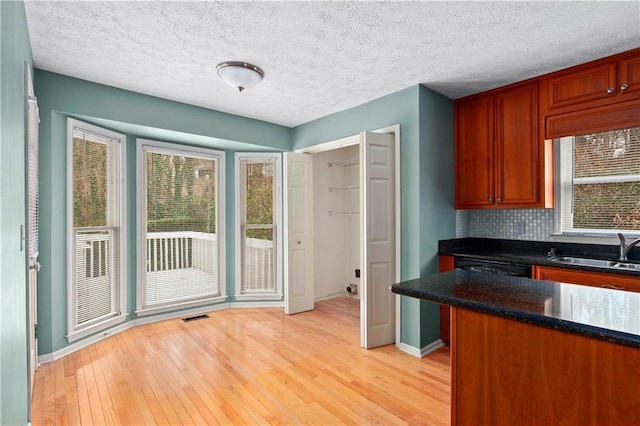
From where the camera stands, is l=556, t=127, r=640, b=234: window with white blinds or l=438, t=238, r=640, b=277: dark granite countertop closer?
l=438, t=238, r=640, b=277: dark granite countertop

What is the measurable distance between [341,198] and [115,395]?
12.6 ft

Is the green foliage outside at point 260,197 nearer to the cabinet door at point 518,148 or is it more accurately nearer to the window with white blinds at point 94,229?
the window with white blinds at point 94,229

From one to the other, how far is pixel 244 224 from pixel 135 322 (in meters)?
1.74

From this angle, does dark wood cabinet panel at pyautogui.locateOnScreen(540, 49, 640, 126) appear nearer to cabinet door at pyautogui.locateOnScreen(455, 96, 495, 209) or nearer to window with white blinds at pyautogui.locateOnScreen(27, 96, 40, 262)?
cabinet door at pyautogui.locateOnScreen(455, 96, 495, 209)

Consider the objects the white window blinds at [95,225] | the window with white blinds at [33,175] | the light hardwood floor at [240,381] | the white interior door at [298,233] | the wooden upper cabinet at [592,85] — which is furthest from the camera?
the white interior door at [298,233]

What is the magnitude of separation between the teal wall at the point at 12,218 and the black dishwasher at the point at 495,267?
296cm

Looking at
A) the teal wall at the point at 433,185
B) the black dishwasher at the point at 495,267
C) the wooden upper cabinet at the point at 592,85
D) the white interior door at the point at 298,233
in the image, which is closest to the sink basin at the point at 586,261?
the black dishwasher at the point at 495,267

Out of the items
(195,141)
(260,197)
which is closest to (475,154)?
(260,197)

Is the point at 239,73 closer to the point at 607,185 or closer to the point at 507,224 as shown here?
the point at 507,224

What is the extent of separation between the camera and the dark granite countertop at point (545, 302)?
1002 mm

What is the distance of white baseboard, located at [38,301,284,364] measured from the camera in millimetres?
2916

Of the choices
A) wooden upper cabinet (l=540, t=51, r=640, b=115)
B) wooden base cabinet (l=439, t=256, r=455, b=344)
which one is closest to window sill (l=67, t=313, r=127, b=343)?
wooden base cabinet (l=439, t=256, r=455, b=344)

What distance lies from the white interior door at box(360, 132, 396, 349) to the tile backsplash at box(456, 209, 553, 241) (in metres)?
0.89

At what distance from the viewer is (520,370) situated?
1.21m
